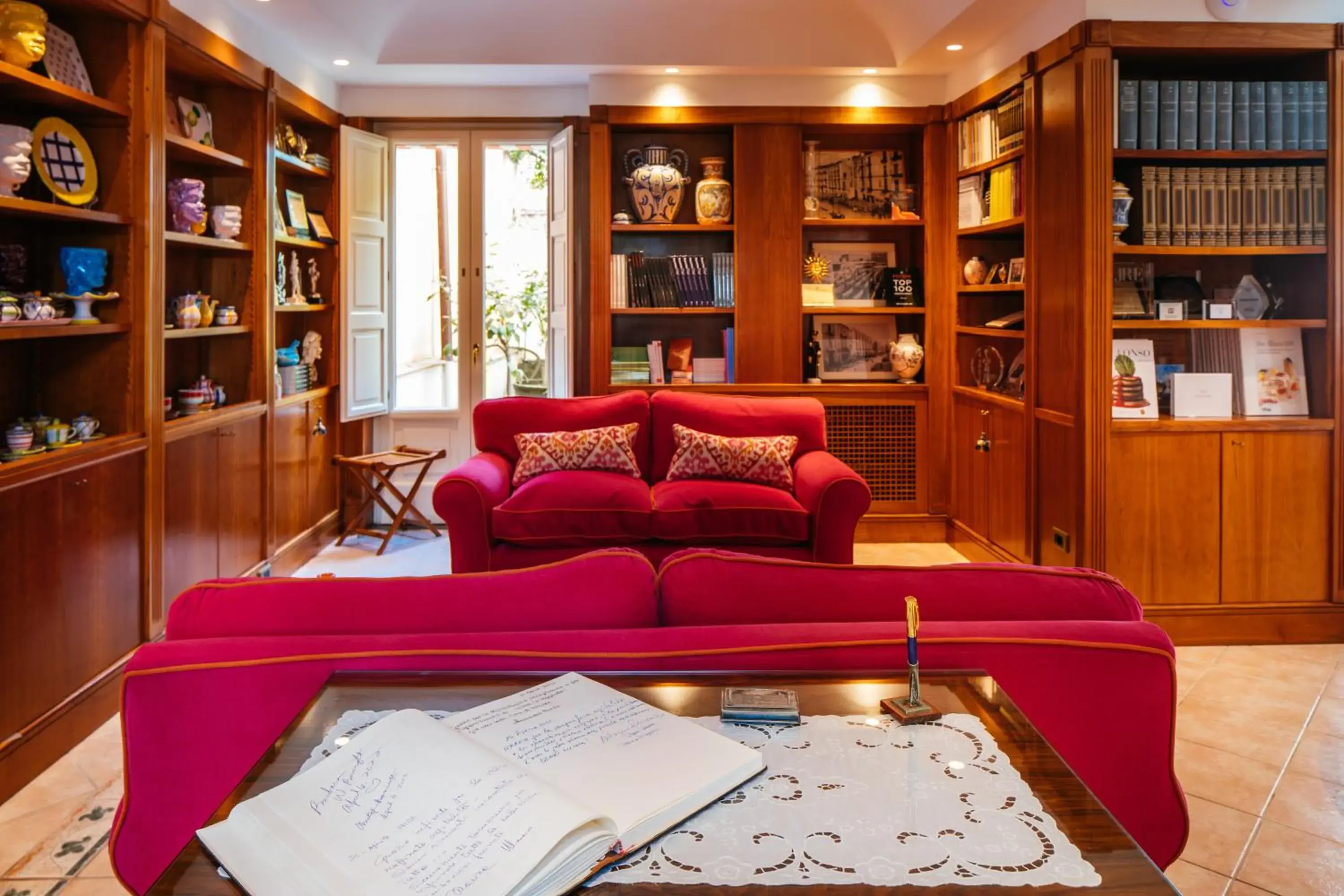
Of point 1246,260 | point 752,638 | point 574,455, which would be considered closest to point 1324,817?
point 752,638

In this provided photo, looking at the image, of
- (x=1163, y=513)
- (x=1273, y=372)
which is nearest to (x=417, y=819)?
(x=1163, y=513)

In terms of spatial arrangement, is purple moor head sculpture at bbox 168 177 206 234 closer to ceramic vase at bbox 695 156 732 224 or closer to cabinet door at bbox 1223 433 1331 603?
ceramic vase at bbox 695 156 732 224

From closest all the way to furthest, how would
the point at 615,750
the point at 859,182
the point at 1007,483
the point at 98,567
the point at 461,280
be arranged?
1. the point at 615,750
2. the point at 98,567
3. the point at 1007,483
4. the point at 859,182
5. the point at 461,280

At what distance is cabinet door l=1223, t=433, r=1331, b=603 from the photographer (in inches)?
162

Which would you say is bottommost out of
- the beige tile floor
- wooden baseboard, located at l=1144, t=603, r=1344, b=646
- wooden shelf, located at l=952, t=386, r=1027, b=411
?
the beige tile floor

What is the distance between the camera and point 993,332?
514 cm

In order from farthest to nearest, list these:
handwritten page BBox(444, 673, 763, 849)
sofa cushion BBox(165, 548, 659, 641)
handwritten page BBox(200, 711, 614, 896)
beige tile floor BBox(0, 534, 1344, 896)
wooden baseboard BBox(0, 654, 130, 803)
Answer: wooden baseboard BBox(0, 654, 130, 803)
beige tile floor BBox(0, 534, 1344, 896)
sofa cushion BBox(165, 548, 659, 641)
handwritten page BBox(444, 673, 763, 849)
handwritten page BBox(200, 711, 614, 896)

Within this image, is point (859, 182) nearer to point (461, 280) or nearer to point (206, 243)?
point (461, 280)

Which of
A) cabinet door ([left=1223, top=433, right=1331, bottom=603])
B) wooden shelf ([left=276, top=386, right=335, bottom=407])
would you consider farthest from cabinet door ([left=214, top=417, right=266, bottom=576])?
cabinet door ([left=1223, top=433, right=1331, bottom=603])

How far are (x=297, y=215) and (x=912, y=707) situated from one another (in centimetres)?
492

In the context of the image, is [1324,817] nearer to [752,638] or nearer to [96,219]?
[752,638]

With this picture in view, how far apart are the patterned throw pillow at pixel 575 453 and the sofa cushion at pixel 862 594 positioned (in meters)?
2.92

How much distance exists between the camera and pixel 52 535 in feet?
10.3

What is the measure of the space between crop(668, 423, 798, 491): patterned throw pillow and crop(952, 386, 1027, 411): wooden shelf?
1.10m
